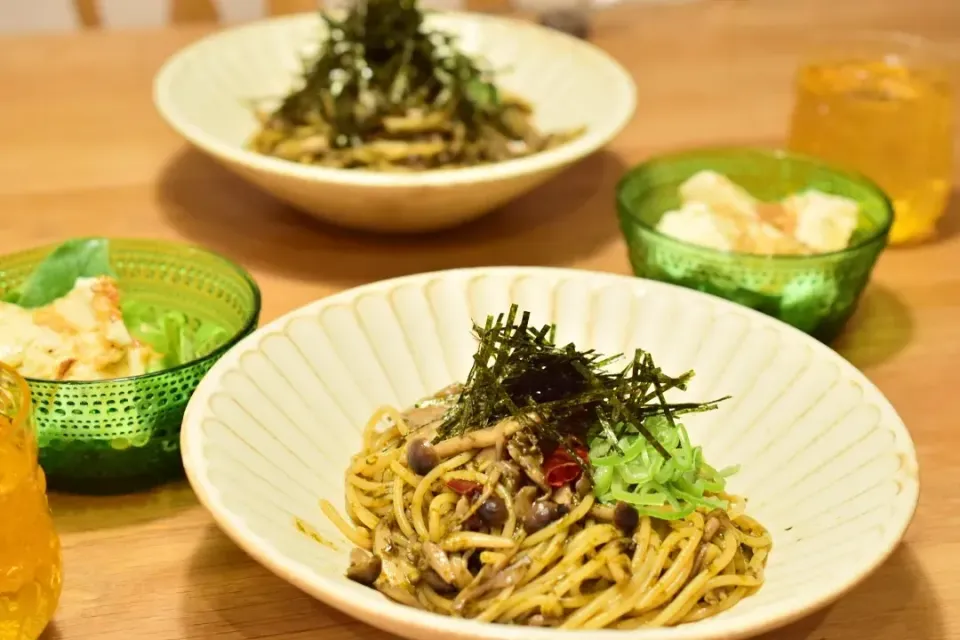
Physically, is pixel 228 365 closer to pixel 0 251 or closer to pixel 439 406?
pixel 439 406

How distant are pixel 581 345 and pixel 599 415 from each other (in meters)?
0.30

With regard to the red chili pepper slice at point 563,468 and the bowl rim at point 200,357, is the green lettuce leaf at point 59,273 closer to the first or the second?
the bowl rim at point 200,357

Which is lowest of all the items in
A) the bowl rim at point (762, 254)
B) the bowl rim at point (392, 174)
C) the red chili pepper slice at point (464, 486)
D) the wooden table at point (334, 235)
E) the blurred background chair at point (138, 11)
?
the blurred background chair at point (138, 11)

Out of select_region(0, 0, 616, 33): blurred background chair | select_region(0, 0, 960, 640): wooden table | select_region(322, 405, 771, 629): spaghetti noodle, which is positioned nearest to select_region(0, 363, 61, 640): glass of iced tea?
select_region(0, 0, 960, 640): wooden table

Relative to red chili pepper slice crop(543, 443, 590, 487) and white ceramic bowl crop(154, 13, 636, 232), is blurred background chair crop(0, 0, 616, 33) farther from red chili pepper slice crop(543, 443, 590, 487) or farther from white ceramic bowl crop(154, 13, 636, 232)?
red chili pepper slice crop(543, 443, 590, 487)

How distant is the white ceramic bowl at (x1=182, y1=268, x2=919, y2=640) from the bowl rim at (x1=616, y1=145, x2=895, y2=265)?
108 mm

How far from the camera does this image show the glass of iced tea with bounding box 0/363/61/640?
0.97 m

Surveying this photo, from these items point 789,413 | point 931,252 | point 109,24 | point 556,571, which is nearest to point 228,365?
point 556,571

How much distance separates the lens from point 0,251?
1872 mm

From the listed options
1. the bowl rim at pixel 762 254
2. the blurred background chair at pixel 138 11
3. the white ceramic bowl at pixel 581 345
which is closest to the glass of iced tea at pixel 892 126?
the bowl rim at pixel 762 254

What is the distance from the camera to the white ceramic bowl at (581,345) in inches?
38.6

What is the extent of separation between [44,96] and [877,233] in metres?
2.06

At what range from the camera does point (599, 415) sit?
1.21 meters

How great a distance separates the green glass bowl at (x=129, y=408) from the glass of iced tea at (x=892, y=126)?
1.21 meters
